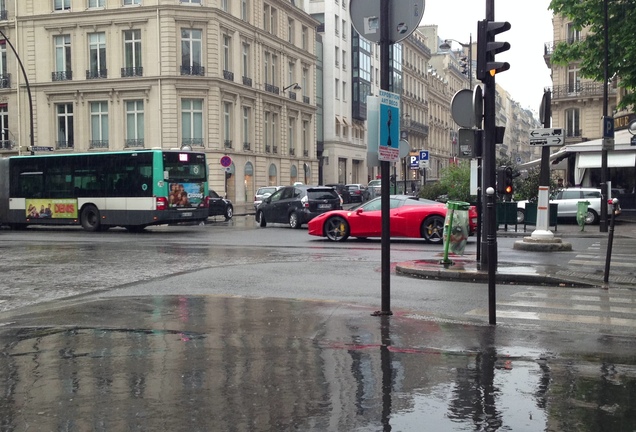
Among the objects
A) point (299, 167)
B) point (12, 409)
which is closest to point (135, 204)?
point (12, 409)

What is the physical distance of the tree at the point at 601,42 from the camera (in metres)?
21.2

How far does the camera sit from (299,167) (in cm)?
6544

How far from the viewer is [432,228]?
20188mm

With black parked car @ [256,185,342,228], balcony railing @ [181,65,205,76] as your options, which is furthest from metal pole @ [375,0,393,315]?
balcony railing @ [181,65,205,76]

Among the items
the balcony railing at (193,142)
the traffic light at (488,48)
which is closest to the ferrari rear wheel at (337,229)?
the traffic light at (488,48)

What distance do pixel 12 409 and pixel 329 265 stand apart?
9947 mm

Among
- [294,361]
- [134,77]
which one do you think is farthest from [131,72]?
[294,361]

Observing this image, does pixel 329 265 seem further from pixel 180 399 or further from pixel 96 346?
pixel 180 399

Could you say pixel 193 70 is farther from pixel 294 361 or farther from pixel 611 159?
pixel 294 361

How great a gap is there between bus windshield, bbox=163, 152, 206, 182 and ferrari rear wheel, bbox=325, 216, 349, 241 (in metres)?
7.54

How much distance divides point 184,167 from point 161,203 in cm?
168

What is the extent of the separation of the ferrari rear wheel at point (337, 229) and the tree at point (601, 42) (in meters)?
8.39

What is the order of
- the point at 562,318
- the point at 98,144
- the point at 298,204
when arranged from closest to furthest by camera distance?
the point at 562,318, the point at 298,204, the point at 98,144

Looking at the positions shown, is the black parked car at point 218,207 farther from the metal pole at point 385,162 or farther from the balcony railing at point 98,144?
the metal pole at point 385,162
